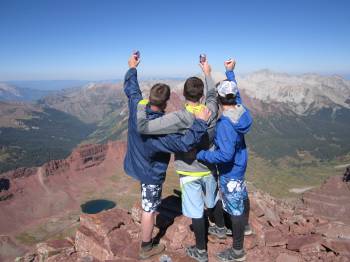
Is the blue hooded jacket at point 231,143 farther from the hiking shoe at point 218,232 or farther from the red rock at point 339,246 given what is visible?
the red rock at point 339,246

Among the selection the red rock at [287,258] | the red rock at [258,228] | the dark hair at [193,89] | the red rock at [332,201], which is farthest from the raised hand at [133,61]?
the red rock at [332,201]

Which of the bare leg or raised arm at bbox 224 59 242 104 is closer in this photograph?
the bare leg

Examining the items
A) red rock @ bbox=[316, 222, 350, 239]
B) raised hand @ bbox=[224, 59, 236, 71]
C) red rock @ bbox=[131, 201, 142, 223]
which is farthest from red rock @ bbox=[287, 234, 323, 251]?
raised hand @ bbox=[224, 59, 236, 71]

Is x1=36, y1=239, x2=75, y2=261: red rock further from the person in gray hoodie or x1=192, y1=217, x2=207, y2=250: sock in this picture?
x1=192, y1=217, x2=207, y2=250: sock

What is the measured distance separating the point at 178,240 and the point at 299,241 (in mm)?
4084

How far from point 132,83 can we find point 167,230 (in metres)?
5.48

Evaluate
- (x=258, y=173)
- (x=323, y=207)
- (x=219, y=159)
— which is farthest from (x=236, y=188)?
(x=258, y=173)

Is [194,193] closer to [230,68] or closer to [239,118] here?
[239,118]

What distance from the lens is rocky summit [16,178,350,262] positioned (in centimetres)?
1096

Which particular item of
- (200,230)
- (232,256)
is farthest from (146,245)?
(232,256)

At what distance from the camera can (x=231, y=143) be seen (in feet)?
28.5

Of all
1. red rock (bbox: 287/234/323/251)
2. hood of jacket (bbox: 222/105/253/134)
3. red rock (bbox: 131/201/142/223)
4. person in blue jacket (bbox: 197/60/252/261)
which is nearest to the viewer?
person in blue jacket (bbox: 197/60/252/261)

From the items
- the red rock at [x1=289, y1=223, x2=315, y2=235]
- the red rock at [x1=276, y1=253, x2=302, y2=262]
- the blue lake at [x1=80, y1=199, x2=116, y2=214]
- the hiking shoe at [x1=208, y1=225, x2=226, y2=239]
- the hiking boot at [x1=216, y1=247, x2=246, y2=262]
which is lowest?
the blue lake at [x1=80, y1=199, x2=116, y2=214]

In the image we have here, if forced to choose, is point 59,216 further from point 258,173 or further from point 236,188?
point 258,173
